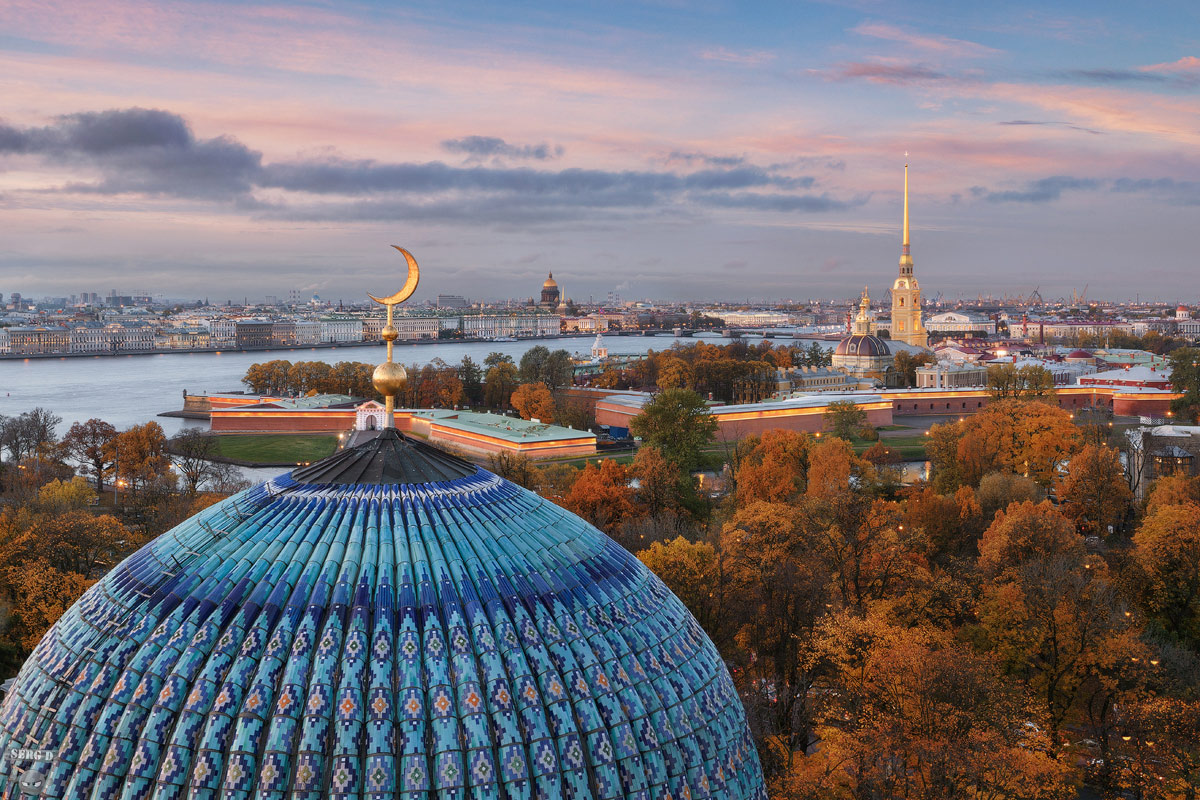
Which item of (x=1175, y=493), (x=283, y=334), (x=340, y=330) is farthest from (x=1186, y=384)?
(x=340, y=330)

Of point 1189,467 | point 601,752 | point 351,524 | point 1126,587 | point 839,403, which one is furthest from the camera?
point 839,403

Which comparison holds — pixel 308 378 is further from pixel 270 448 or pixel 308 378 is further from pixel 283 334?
pixel 283 334

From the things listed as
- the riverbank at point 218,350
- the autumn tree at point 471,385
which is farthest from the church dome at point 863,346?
the riverbank at point 218,350

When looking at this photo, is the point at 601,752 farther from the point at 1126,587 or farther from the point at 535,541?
the point at 1126,587

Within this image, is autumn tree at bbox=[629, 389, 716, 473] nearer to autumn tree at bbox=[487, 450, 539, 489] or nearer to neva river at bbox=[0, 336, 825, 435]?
autumn tree at bbox=[487, 450, 539, 489]

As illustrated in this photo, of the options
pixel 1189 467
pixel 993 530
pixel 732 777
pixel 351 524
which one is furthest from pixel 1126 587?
pixel 351 524

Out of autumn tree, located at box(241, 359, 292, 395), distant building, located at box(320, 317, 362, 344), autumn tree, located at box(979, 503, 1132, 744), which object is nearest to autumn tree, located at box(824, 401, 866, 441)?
autumn tree, located at box(979, 503, 1132, 744)
